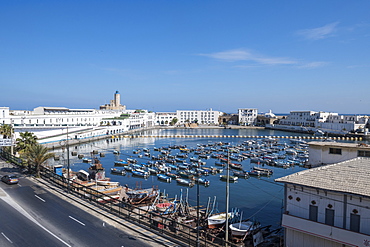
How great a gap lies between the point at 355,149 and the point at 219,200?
15.0m

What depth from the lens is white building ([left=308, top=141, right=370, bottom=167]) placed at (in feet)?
57.4

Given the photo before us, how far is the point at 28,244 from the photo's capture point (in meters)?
12.8

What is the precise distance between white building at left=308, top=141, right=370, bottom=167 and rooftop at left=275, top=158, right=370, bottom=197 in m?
2.65

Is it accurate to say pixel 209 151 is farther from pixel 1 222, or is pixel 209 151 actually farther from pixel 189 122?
pixel 189 122

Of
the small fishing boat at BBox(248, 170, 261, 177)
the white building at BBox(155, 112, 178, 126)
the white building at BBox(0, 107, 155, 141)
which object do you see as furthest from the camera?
the white building at BBox(155, 112, 178, 126)

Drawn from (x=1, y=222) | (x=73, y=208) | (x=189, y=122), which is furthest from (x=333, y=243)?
(x=189, y=122)

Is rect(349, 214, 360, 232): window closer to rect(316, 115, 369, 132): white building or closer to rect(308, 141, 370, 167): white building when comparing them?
rect(308, 141, 370, 167): white building

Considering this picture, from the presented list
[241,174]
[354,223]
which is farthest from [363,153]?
[241,174]

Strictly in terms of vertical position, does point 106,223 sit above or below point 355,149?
below

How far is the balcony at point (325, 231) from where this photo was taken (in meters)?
11.2

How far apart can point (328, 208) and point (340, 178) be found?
1.69 meters

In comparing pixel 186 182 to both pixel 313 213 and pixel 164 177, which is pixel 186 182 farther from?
pixel 313 213

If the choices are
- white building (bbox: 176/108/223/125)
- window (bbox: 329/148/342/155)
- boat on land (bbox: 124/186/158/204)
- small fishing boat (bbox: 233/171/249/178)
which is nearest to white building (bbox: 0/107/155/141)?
white building (bbox: 176/108/223/125)

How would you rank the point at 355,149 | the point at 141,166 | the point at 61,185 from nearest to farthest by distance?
the point at 355,149 < the point at 61,185 < the point at 141,166
